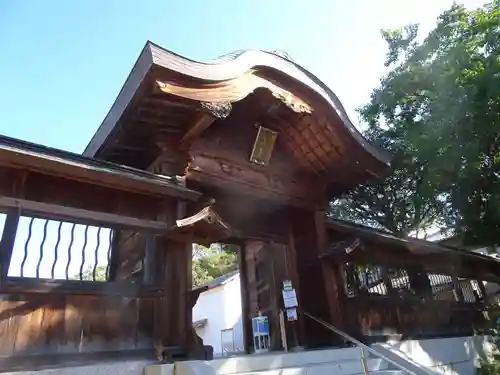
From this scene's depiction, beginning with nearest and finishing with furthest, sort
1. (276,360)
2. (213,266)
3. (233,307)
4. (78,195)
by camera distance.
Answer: (78,195) → (276,360) → (233,307) → (213,266)

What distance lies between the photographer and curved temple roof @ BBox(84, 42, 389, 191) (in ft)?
16.8

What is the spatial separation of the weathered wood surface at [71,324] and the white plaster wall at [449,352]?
4.84 m

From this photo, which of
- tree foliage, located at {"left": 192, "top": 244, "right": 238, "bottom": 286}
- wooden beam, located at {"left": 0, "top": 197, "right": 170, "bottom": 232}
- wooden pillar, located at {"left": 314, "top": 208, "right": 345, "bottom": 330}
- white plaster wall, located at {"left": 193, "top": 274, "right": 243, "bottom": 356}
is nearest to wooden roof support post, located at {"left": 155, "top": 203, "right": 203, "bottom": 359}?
wooden beam, located at {"left": 0, "top": 197, "right": 170, "bottom": 232}

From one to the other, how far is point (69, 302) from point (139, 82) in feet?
9.19

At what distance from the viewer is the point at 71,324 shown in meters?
4.32

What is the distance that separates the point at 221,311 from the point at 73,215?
10697mm

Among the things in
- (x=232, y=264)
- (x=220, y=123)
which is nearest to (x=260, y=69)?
(x=220, y=123)

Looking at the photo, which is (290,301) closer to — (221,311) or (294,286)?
(294,286)

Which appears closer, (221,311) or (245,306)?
(245,306)

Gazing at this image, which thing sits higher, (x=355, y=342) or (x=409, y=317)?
(x=409, y=317)

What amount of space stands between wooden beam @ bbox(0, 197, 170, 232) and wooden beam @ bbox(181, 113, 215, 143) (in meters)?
1.36

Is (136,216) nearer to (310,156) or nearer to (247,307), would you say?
(247,307)

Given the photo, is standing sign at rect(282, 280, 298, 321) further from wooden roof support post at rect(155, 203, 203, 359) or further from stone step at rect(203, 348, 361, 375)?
wooden roof support post at rect(155, 203, 203, 359)

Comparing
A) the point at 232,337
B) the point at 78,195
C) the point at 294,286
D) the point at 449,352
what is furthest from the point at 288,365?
the point at 232,337
